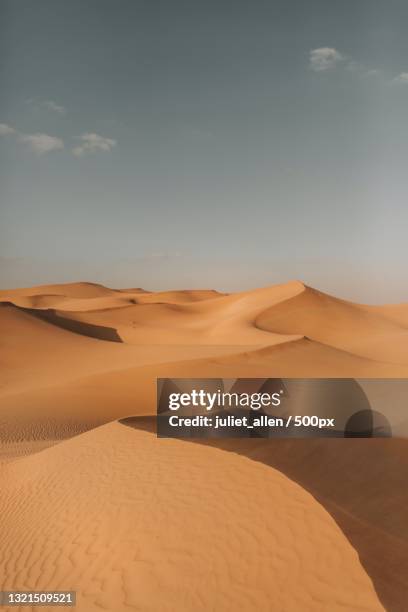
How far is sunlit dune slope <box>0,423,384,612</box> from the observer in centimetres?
473

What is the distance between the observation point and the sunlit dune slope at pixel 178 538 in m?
4.73

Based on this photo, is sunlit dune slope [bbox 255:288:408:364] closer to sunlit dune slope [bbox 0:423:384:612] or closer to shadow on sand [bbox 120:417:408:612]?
shadow on sand [bbox 120:417:408:612]

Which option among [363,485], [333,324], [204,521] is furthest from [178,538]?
[333,324]

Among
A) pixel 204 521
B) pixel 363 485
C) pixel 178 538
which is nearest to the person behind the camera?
pixel 178 538

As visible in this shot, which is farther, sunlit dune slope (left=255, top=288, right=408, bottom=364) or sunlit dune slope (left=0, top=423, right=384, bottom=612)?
sunlit dune slope (left=255, top=288, right=408, bottom=364)

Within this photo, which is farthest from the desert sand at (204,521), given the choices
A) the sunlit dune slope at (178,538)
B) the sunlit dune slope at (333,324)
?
the sunlit dune slope at (333,324)

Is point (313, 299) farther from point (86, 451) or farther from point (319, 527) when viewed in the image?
point (319, 527)

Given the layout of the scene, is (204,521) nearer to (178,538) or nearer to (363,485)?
(178,538)

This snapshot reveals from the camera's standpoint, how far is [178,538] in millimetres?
5715

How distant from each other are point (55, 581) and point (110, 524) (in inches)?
36.0

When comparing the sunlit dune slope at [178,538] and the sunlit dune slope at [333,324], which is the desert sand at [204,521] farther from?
the sunlit dune slope at [333,324]

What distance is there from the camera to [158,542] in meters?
5.75

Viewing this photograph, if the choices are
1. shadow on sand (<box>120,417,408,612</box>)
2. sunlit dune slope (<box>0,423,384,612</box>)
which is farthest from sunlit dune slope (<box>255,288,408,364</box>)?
sunlit dune slope (<box>0,423,384,612</box>)

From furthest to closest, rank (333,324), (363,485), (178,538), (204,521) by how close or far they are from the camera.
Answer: (333,324)
(363,485)
(204,521)
(178,538)
